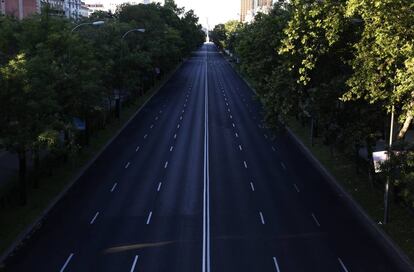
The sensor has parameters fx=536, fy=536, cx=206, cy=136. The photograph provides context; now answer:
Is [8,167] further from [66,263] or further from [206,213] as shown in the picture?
[66,263]

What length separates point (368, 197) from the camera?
24.2 meters

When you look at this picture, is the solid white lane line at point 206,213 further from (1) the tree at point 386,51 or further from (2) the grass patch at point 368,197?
(1) the tree at point 386,51

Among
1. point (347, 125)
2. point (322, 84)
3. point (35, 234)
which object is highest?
point (322, 84)

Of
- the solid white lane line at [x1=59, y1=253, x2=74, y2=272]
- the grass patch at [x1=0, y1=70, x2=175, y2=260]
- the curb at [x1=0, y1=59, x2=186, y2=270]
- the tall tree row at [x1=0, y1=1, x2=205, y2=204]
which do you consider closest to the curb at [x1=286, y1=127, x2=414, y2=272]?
the solid white lane line at [x1=59, y1=253, x2=74, y2=272]

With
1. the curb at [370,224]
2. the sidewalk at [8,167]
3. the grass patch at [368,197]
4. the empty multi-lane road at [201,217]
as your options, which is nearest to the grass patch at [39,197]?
the empty multi-lane road at [201,217]

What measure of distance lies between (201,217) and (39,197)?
788cm

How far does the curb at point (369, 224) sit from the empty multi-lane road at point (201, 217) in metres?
0.27

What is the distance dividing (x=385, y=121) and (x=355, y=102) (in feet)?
5.89

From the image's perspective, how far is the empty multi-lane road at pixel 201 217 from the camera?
17.6 m

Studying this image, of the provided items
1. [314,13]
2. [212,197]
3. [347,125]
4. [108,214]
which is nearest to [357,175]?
[347,125]

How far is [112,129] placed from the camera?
138 ft

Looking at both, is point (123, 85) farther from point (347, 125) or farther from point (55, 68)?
point (347, 125)

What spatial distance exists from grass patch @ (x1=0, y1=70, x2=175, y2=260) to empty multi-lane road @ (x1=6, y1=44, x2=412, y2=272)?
65cm

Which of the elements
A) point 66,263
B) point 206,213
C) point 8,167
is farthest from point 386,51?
point 8,167
